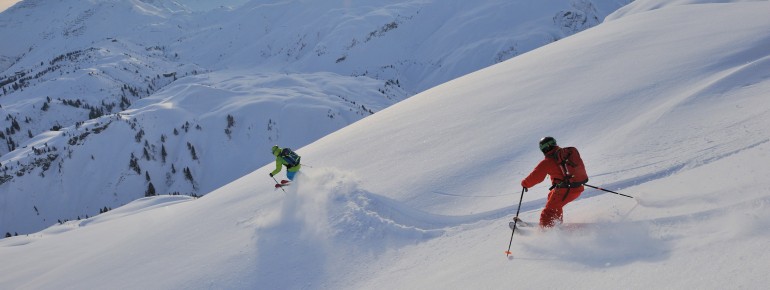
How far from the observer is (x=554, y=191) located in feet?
22.2

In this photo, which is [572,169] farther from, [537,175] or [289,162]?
[289,162]

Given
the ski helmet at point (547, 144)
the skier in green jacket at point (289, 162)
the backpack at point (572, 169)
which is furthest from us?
the skier in green jacket at point (289, 162)

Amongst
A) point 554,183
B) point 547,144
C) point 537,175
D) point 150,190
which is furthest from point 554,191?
point 150,190

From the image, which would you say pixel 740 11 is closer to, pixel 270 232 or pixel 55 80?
pixel 270 232

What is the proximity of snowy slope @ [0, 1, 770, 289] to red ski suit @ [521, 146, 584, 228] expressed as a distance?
10.2 inches

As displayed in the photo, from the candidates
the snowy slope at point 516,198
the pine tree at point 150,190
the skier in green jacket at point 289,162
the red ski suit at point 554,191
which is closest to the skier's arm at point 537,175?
the red ski suit at point 554,191

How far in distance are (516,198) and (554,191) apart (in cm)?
142

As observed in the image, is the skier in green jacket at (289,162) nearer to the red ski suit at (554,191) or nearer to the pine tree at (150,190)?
the red ski suit at (554,191)

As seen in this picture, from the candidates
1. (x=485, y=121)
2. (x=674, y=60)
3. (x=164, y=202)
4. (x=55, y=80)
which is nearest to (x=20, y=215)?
(x=164, y=202)

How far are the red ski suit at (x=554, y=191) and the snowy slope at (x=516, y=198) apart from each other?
260 mm

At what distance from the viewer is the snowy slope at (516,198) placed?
17.6 feet

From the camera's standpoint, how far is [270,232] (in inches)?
381

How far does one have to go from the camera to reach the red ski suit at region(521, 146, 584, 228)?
6.68m

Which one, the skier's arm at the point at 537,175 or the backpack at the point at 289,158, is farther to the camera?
the backpack at the point at 289,158
